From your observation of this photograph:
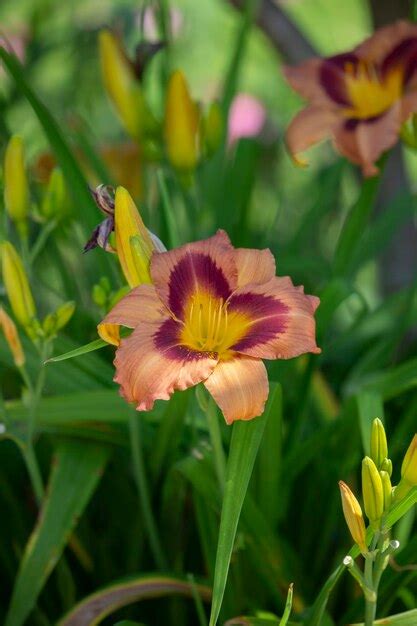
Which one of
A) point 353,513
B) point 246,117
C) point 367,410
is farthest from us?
point 246,117

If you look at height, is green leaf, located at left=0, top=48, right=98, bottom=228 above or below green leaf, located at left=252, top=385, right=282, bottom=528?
above

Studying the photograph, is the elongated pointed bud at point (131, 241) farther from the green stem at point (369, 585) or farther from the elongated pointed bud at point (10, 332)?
the green stem at point (369, 585)

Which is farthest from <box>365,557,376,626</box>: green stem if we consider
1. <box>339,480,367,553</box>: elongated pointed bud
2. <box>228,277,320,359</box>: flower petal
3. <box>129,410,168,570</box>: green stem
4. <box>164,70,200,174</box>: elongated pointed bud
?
<box>164,70,200,174</box>: elongated pointed bud

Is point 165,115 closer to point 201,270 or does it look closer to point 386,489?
point 201,270

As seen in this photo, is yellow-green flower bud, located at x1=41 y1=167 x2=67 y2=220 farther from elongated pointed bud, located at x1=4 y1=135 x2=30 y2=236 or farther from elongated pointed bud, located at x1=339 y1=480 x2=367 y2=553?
elongated pointed bud, located at x1=339 y1=480 x2=367 y2=553

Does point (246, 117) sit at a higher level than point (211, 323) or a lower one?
lower

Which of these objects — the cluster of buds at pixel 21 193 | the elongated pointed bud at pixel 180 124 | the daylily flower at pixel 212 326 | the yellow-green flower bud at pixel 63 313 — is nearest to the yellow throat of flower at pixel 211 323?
the daylily flower at pixel 212 326

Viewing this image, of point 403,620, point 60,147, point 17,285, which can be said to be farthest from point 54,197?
point 403,620
